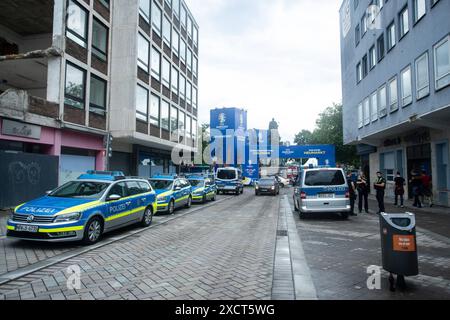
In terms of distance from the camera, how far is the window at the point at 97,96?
59.0 feet

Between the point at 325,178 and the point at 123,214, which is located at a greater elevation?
the point at 325,178

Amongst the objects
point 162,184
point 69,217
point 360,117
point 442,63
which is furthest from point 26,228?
point 360,117

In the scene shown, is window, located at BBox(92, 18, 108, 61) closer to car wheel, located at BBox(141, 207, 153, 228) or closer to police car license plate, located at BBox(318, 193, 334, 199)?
car wheel, located at BBox(141, 207, 153, 228)

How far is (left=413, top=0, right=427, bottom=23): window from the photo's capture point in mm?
14584

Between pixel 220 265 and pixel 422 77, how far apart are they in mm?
14246

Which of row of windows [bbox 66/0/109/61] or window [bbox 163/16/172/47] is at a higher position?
window [bbox 163/16/172/47]

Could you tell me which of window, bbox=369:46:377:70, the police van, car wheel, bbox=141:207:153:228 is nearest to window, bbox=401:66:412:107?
window, bbox=369:46:377:70

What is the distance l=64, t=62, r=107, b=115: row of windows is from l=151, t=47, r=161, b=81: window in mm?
5339

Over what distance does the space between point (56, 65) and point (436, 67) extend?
17078 mm

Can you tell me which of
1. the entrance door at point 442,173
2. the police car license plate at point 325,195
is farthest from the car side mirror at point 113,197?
the entrance door at point 442,173

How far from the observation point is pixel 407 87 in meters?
16.4

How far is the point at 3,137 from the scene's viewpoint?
12398mm

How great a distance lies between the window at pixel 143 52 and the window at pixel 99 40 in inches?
89.6

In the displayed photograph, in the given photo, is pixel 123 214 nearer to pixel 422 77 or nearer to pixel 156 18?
pixel 422 77
